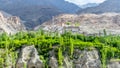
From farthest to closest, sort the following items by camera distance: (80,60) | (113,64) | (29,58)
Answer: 1. (113,64)
2. (80,60)
3. (29,58)

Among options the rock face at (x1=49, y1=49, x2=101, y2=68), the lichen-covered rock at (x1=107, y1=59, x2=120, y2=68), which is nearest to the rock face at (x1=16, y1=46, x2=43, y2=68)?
the rock face at (x1=49, y1=49, x2=101, y2=68)

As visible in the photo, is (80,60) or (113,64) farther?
(113,64)

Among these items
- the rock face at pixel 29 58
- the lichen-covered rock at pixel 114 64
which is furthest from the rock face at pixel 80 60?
the rock face at pixel 29 58

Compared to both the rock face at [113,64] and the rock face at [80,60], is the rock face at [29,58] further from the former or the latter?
the rock face at [113,64]

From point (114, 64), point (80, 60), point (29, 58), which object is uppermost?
point (29, 58)

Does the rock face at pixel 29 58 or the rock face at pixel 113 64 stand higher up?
the rock face at pixel 29 58

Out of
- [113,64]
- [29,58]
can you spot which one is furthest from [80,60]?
[29,58]

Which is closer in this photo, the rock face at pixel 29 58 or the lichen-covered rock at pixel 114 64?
the rock face at pixel 29 58

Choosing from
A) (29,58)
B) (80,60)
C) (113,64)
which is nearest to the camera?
(29,58)

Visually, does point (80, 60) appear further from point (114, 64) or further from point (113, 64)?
point (114, 64)
